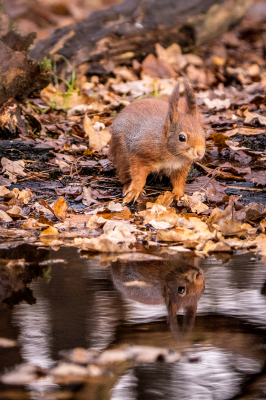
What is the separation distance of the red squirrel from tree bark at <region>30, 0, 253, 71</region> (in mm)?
2639

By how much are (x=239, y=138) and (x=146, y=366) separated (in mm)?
3228

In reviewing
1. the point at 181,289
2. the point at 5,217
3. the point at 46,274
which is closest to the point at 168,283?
the point at 181,289

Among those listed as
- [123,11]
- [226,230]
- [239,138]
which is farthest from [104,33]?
[226,230]

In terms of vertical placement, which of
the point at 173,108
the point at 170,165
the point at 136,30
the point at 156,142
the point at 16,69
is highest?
the point at 136,30

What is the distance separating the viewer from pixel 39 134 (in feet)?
15.1

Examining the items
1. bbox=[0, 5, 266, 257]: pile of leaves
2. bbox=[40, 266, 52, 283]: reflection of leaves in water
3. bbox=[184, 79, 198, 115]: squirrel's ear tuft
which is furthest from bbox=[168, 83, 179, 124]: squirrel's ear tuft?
bbox=[40, 266, 52, 283]: reflection of leaves in water

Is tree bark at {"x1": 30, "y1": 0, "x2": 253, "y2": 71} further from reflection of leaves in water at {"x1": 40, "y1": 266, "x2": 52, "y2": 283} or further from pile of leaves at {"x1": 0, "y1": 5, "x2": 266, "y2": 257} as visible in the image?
reflection of leaves in water at {"x1": 40, "y1": 266, "x2": 52, "y2": 283}

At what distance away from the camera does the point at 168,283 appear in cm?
218

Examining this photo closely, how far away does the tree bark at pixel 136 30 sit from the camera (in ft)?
20.8

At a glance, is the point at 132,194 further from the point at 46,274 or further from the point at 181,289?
the point at 181,289

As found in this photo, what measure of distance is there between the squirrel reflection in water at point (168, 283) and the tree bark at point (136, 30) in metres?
4.19

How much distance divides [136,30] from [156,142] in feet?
12.9

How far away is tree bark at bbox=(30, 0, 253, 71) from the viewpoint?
250 inches

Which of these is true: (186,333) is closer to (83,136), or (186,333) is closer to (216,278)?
(216,278)
